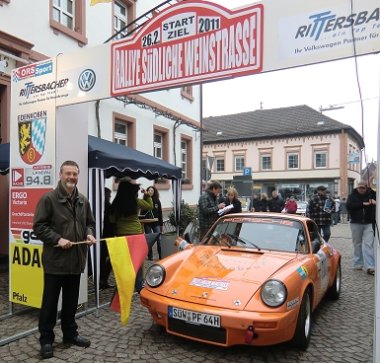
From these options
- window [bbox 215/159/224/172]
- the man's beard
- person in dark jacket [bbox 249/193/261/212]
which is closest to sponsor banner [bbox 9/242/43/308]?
the man's beard

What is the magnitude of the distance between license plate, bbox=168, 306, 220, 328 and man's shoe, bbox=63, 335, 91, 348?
936 mm

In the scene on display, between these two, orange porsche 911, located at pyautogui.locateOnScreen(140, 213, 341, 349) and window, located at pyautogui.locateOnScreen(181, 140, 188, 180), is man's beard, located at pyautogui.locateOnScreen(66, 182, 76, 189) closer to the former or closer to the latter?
orange porsche 911, located at pyautogui.locateOnScreen(140, 213, 341, 349)

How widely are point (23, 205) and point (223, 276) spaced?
8.84 feet

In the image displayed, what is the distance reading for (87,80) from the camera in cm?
482

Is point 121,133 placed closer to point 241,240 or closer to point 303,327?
point 241,240

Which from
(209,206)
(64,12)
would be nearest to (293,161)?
(64,12)

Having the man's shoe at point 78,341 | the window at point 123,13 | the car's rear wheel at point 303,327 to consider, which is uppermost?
the window at point 123,13

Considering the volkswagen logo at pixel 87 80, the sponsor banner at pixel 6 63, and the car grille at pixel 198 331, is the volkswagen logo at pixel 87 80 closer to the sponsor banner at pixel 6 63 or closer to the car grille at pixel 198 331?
the car grille at pixel 198 331

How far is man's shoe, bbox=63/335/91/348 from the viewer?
403 cm

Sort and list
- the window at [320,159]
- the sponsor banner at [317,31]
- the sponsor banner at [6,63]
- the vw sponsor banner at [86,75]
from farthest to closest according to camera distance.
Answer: the window at [320,159] → the sponsor banner at [6,63] → the vw sponsor banner at [86,75] → the sponsor banner at [317,31]

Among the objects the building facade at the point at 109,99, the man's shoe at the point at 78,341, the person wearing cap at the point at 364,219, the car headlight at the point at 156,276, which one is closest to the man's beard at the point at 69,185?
the car headlight at the point at 156,276

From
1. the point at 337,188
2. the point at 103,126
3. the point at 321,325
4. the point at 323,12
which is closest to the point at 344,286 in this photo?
the point at 321,325

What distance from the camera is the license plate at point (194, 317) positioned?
3.61m

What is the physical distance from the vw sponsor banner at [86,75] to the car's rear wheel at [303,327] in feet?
10.2
